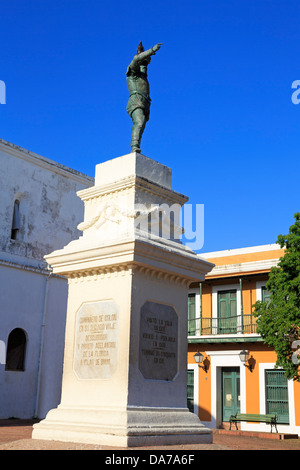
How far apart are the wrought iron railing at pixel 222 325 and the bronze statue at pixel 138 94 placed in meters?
14.5

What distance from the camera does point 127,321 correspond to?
7.82 meters

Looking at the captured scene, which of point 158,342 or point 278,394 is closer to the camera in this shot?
point 158,342

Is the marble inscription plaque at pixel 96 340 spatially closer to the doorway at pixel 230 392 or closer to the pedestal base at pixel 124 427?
the pedestal base at pixel 124 427

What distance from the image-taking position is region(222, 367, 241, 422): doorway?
73.5 feet

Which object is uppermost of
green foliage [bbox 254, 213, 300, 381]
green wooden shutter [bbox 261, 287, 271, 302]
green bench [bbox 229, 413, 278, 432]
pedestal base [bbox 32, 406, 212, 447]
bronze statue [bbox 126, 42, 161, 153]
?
bronze statue [bbox 126, 42, 161, 153]

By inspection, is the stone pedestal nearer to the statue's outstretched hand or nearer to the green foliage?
the statue's outstretched hand

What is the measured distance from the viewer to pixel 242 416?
20.7 m

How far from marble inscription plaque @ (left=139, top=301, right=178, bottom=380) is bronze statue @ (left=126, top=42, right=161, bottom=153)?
2.71 m

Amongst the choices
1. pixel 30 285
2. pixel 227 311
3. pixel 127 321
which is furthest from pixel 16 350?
pixel 127 321

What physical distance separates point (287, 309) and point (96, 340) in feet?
31.6

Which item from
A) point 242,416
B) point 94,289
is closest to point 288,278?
point 242,416

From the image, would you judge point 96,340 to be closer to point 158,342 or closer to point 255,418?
point 158,342

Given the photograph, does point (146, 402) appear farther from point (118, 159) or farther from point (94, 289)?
point (118, 159)

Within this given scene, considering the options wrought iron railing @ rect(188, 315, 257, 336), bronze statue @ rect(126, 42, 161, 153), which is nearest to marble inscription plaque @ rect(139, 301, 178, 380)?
bronze statue @ rect(126, 42, 161, 153)
